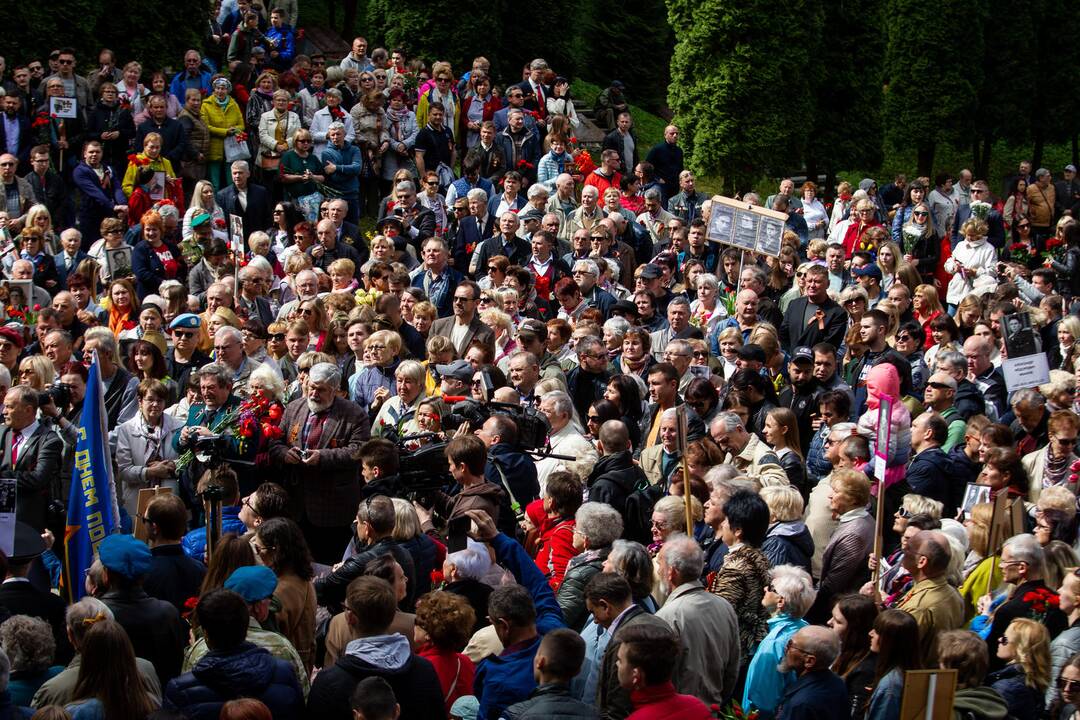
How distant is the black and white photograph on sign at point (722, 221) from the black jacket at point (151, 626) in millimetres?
8686

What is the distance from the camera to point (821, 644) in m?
6.84

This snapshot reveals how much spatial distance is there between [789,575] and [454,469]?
7.04 feet

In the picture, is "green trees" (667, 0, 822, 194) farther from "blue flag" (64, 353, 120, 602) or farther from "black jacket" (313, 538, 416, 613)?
"black jacket" (313, 538, 416, 613)

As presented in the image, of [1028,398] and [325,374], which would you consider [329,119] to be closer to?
[325,374]

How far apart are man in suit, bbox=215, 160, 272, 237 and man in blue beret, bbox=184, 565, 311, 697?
10648mm

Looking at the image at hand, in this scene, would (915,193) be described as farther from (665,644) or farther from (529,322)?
(665,644)

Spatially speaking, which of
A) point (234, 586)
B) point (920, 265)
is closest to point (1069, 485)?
point (234, 586)

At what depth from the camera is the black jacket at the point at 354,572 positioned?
7.74 metres

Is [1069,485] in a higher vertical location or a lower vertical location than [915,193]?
lower

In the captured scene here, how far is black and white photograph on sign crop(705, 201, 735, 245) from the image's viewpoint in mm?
14820

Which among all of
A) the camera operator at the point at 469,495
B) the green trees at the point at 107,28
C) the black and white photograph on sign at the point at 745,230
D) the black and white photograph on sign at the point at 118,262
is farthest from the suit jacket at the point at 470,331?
the green trees at the point at 107,28

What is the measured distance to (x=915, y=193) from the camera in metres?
19.5

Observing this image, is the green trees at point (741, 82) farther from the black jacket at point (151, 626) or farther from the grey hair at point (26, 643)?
the grey hair at point (26, 643)

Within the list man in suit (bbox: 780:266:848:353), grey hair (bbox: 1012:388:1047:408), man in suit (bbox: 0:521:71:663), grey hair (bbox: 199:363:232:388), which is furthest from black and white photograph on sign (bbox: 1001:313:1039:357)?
man in suit (bbox: 0:521:71:663)
